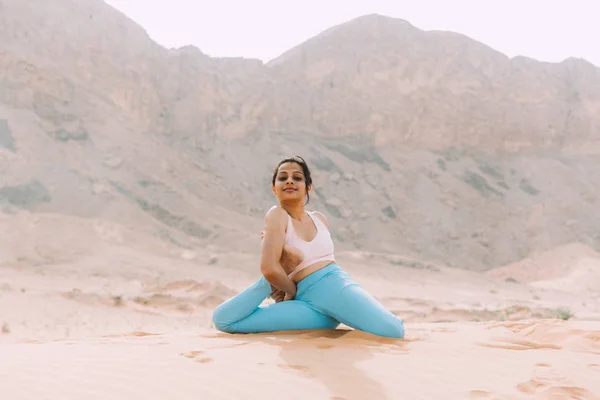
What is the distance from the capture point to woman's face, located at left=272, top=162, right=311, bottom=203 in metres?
4.07

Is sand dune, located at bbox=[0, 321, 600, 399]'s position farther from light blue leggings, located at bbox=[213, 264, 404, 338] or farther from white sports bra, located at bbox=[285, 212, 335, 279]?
white sports bra, located at bbox=[285, 212, 335, 279]

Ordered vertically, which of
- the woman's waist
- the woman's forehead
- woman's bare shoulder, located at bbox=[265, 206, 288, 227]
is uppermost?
the woman's forehead

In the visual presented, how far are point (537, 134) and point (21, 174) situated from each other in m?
25.5

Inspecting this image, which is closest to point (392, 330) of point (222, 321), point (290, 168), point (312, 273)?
point (312, 273)

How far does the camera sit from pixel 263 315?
4035 millimetres

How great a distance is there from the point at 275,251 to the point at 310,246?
0.32 m

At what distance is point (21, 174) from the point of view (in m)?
19.3

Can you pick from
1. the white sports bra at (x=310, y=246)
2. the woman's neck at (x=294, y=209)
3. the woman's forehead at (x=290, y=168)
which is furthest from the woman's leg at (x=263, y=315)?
the woman's forehead at (x=290, y=168)

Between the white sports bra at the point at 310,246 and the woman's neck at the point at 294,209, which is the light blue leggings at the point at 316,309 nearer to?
the white sports bra at the point at 310,246

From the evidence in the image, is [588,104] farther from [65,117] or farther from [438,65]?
[65,117]

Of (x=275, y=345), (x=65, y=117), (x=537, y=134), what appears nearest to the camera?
(x=275, y=345)

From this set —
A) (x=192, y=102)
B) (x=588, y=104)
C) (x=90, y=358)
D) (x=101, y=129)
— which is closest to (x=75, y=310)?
(x=90, y=358)

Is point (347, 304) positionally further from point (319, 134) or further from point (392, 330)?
point (319, 134)

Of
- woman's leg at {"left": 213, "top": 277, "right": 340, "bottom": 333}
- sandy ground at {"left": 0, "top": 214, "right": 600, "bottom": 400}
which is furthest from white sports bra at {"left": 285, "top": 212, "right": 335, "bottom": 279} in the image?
sandy ground at {"left": 0, "top": 214, "right": 600, "bottom": 400}
